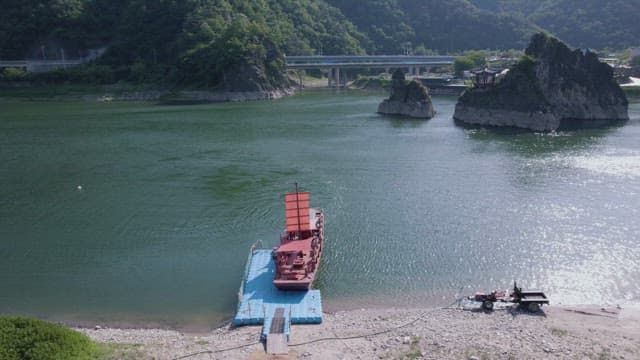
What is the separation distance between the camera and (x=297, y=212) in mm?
30578

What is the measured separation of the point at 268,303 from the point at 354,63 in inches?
6202

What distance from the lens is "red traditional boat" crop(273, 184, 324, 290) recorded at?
85.9 feet

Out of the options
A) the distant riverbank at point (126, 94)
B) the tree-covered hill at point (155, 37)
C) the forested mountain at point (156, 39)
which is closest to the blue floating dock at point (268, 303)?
the distant riverbank at point (126, 94)

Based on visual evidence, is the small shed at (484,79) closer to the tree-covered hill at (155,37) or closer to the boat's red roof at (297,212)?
the tree-covered hill at (155,37)

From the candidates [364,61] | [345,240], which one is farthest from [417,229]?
[364,61]

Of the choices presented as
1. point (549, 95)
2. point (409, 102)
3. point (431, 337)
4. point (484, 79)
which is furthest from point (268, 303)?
point (409, 102)

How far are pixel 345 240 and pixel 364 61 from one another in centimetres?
15974

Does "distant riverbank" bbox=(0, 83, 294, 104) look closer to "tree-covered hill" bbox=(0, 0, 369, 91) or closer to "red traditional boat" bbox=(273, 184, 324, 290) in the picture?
"tree-covered hill" bbox=(0, 0, 369, 91)

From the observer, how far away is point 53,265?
31422mm

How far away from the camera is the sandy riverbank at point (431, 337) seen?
2066 cm

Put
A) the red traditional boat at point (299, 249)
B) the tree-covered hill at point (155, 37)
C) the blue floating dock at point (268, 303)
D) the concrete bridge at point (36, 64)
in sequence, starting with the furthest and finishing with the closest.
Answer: the concrete bridge at point (36, 64) → the tree-covered hill at point (155, 37) → the red traditional boat at point (299, 249) → the blue floating dock at point (268, 303)

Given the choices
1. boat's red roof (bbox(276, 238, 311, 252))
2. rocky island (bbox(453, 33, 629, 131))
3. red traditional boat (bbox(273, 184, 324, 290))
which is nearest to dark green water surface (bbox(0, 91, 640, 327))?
red traditional boat (bbox(273, 184, 324, 290))

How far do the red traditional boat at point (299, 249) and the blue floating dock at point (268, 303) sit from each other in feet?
1.84

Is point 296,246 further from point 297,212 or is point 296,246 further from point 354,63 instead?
point 354,63
